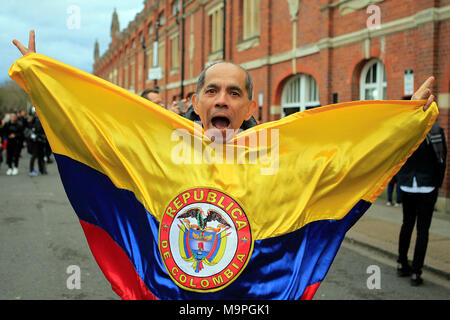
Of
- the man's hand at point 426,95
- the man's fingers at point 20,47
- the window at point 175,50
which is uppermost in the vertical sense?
the window at point 175,50

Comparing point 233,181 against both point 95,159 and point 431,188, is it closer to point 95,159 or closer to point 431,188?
point 95,159

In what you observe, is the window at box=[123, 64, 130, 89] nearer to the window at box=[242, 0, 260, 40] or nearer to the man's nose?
the window at box=[242, 0, 260, 40]

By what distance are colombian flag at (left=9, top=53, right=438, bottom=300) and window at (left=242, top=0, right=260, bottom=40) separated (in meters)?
17.6

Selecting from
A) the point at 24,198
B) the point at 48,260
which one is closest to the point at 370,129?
the point at 48,260

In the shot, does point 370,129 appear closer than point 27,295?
Yes

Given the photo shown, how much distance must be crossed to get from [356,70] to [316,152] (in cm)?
1194

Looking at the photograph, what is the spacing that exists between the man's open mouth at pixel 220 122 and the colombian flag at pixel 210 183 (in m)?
0.09

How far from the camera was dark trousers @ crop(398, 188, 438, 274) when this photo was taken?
559 cm

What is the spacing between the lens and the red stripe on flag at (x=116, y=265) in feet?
7.36

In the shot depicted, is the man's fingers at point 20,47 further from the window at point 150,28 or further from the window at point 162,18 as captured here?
the window at point 150,28

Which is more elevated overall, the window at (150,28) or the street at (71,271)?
the window at (150,28)

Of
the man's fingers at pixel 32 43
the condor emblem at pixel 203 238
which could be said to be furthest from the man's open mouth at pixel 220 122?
the man's fingers at pixel 32 43

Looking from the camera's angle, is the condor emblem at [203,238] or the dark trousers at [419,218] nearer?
the condor emblem at [203,238]

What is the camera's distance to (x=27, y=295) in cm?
477
